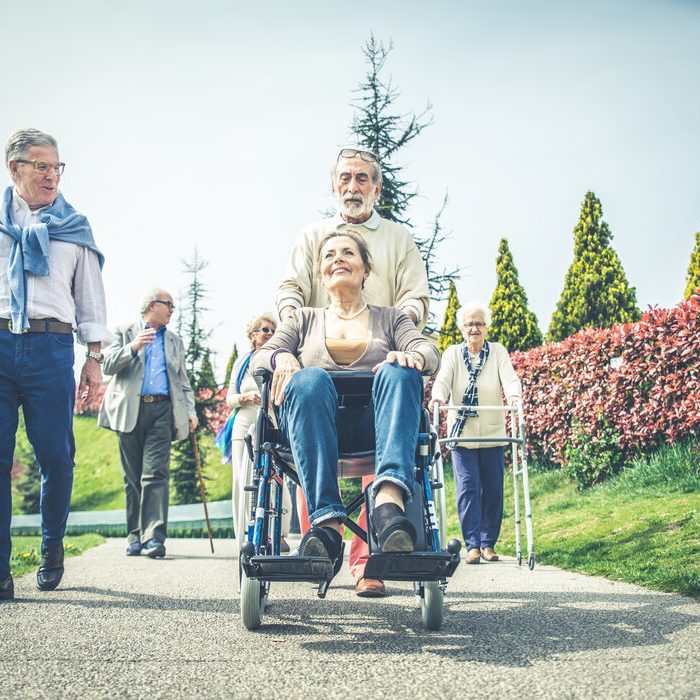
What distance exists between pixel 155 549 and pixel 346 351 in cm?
362

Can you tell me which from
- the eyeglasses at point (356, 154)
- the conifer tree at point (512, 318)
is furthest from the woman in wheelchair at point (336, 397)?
the conifer tree at point (512, 318)

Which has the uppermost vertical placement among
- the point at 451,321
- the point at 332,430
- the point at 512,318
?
the point at 451,321

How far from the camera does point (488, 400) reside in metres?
6.44

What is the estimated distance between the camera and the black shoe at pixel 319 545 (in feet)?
9.19

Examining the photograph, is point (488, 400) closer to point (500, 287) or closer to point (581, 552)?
point (581, 552)

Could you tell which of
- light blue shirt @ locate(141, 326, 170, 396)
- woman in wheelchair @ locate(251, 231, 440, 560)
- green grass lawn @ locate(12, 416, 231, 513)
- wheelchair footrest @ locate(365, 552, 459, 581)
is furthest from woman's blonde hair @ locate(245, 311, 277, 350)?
green grass lawn @ locate(12, 416, 231, 513)

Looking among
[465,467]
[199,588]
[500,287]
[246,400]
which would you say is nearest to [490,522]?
[465,467]

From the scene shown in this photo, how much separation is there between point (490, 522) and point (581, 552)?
32.5 inches

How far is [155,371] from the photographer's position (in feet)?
22.8

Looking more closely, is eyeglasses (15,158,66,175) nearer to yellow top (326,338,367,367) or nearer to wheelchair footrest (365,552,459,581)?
yellow top (326,338,367,367)

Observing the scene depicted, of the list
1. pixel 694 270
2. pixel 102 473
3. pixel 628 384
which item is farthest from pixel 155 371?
pixel 102 473

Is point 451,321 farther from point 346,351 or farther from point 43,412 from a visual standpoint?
point 346,351

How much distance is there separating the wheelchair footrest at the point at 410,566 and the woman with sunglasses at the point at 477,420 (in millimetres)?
3422

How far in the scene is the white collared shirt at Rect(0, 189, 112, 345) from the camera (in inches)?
160
